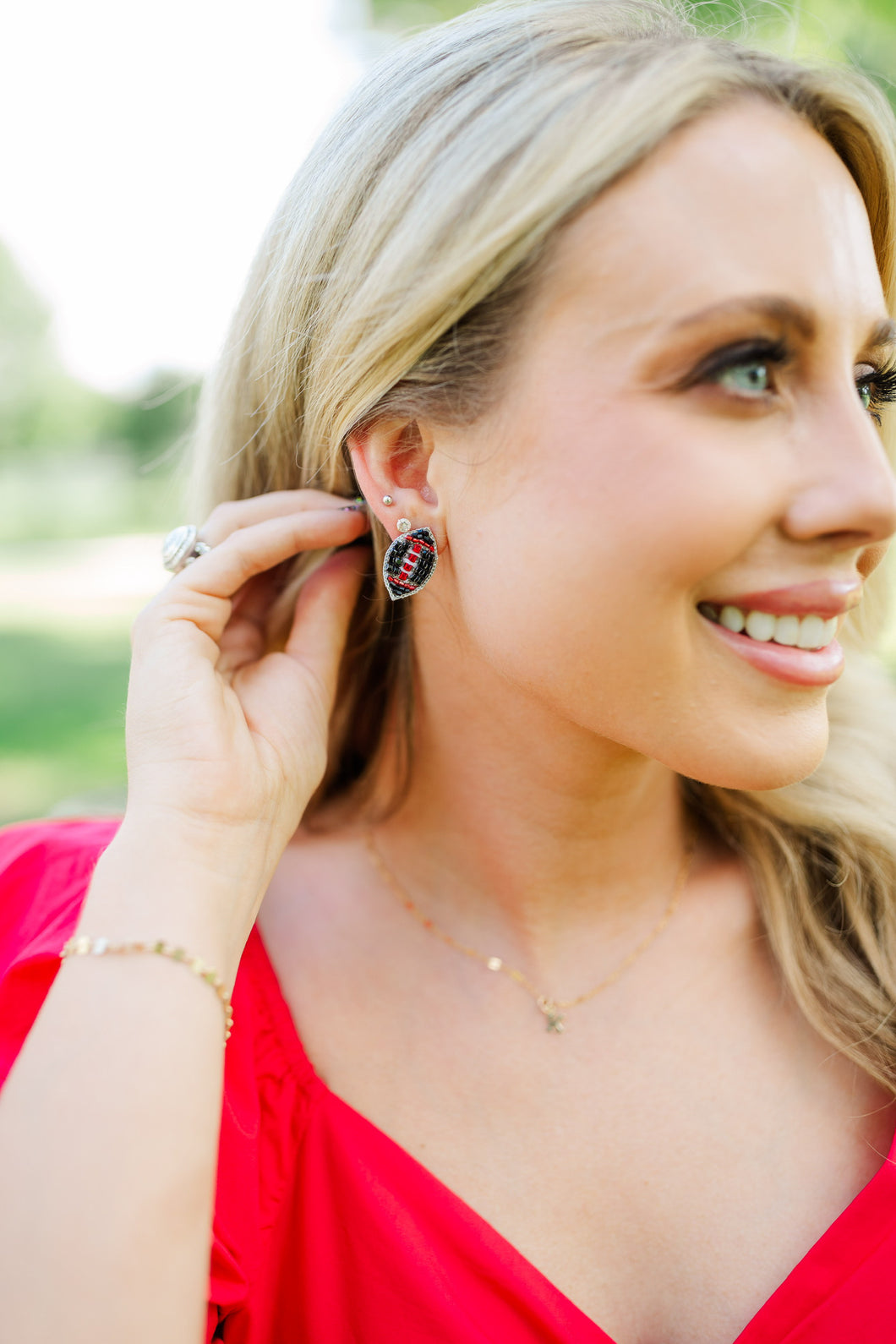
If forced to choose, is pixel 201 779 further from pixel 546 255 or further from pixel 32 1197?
pixel 546 255

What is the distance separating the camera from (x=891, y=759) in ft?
7.55

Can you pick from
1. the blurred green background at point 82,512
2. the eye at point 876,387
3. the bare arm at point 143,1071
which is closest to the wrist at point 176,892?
the bare arm at point 143,1071

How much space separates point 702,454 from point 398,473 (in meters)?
0.58

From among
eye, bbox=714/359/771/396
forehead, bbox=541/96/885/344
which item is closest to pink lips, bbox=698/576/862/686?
eye, bbox=714/359/771/396

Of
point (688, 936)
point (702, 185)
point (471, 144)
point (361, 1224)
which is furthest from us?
point (688, 936)

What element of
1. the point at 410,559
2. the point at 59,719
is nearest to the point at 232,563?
the point at 410,559

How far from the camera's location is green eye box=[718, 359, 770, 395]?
58.9 inches

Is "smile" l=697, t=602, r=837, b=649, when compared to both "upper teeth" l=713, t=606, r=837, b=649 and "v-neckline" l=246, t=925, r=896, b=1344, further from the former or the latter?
"v-neckline" l=246, t=925, r=896, b=1344

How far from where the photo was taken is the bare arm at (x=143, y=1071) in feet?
4.29

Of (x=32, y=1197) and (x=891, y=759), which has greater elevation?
(x=891, y=759)

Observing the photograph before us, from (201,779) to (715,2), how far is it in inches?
81.8

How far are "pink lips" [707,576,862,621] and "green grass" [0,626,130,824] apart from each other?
1821 millimetres

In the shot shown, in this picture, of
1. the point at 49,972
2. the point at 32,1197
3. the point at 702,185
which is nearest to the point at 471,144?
the point at 702,185

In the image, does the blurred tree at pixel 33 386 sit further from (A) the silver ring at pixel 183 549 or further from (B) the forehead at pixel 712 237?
(B) the forehead at pixel 712 237
